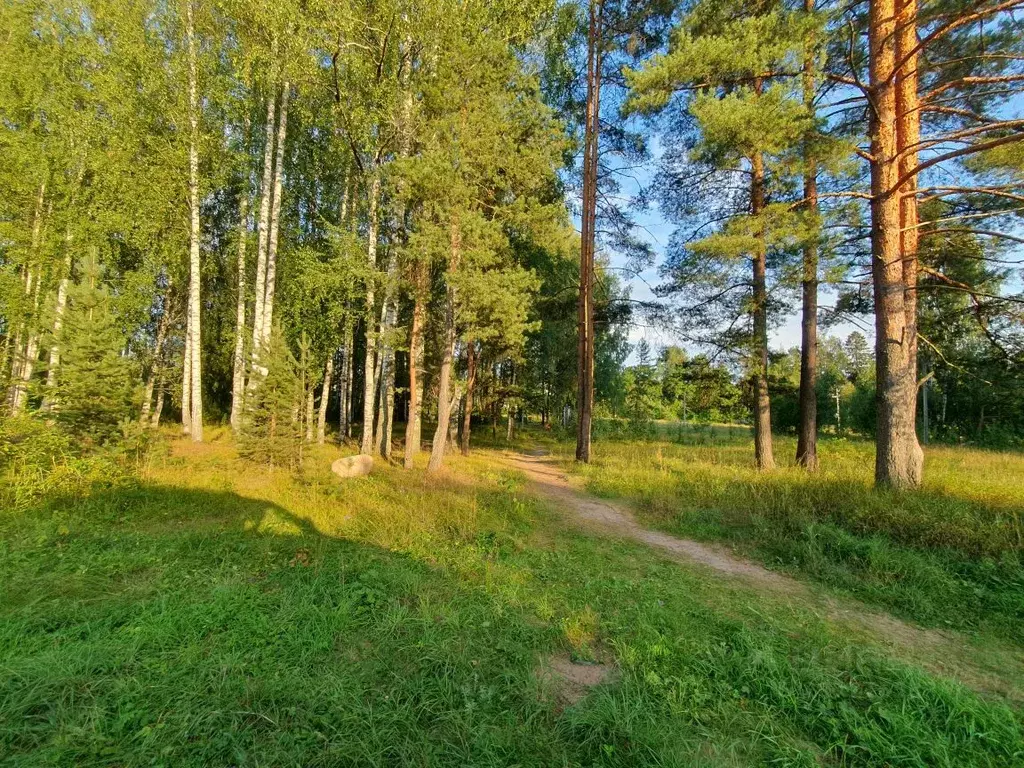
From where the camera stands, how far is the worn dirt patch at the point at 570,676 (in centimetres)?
276

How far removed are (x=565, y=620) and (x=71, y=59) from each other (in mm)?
20051

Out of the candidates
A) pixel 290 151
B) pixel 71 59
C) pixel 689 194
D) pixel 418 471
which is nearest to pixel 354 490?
pixel 418 471

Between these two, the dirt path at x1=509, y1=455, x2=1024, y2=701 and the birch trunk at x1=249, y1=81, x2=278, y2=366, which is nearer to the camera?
the dirt path at x1=509, y1=455, x2=1024, y2=701

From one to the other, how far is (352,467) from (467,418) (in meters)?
6.32

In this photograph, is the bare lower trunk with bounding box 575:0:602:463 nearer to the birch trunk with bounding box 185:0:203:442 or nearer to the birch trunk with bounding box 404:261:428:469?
the birch trunk with bounding box 404:261:428:469

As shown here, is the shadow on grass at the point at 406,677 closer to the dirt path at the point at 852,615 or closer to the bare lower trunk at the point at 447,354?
the dirt path at the point at 852,615

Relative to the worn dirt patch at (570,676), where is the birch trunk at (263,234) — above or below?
above

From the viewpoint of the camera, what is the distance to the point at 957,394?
26.5m

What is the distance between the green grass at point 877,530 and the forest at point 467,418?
0.07 metres

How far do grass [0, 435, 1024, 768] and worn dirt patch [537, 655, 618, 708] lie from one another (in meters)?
0.06

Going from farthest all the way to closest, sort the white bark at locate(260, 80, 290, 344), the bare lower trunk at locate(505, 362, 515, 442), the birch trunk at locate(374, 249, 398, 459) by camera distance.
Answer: the bare lower trunk at locate(505, 362, 515, 442), the white bark at locate(260, 80, 290, 344), the birch trunk at locate(374, 249, 398, 459)

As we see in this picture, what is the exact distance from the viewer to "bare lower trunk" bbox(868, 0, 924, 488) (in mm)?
7059

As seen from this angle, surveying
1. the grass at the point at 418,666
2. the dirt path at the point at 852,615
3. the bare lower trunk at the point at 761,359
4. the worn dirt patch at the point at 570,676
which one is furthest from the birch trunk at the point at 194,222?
the bare lower trunk at the point at 761,359

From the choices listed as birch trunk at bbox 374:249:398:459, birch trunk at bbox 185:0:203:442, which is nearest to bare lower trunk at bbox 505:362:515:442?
birch trunk at bbox 374:249:398:459
